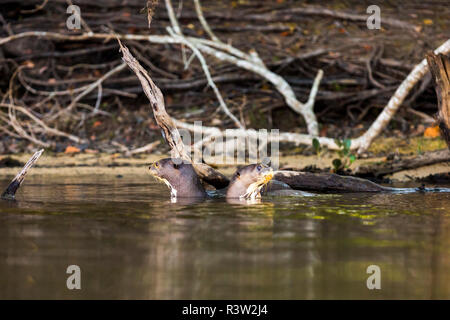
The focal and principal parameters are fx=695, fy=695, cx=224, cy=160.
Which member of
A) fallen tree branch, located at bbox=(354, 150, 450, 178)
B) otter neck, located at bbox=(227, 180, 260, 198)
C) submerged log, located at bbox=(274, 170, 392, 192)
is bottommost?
otter neck, located at bbox=(227, 180, 260, 198)

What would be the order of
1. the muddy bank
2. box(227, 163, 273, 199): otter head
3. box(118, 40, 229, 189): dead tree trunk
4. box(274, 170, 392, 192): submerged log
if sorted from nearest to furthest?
box(227, 163, 273, 199): otter head → box(118, 40, 229, 189): dead tree trunk → box(274, 170, 392, 192): submerged log → the muddy bank

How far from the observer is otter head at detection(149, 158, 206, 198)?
19.4 feet

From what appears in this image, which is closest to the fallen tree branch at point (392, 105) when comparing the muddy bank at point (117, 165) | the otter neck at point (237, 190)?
the muddy bank at point (117, 165)

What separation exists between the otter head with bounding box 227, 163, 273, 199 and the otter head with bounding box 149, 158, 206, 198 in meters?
0.31

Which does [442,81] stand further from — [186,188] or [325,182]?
[186,188]

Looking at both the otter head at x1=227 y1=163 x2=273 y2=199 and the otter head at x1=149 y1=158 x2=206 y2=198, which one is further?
the otter head at x1=149 y1=158 x2=206 y2=198

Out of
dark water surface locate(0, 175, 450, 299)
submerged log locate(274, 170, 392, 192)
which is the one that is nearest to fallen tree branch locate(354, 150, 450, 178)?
submerged log locate(274, 170, 392, 192)

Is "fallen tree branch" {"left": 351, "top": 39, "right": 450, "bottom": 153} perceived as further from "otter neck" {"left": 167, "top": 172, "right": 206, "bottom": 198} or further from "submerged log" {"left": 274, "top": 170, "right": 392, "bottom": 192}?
"otter neck" {"left": 167, "top": 172, "right": 206, "bottom": 198}

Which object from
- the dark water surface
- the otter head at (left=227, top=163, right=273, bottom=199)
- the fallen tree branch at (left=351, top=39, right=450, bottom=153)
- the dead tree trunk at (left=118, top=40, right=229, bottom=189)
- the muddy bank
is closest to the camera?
the dark water surface

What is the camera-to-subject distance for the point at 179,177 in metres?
5.94

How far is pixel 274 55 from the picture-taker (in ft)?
39.4

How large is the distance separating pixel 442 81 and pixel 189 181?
2.43 metres

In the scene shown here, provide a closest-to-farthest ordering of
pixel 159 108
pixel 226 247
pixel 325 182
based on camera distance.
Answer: pixel 226 247 < pixel 159 108 < pixel 325 182

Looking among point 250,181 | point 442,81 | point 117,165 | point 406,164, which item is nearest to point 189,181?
point 250,181
